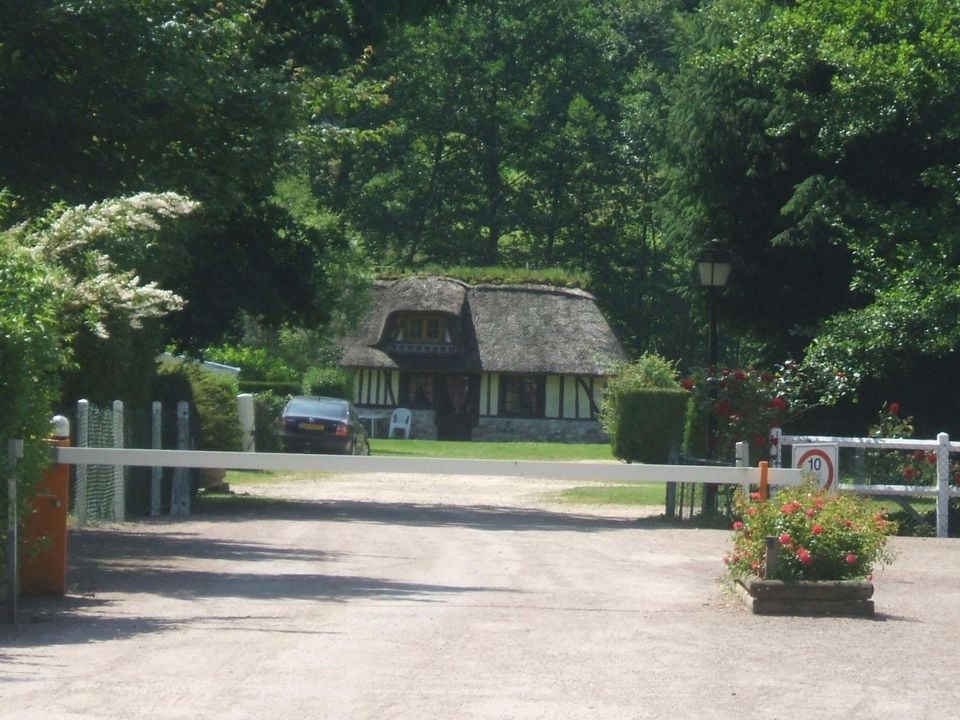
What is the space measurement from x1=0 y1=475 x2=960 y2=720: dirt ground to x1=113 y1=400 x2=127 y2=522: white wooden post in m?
2.03

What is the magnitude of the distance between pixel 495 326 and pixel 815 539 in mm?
46724

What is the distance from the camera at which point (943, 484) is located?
714 inches

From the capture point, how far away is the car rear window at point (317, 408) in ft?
110

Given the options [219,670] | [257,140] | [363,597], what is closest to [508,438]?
[257,140]

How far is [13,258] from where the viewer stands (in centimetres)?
1009

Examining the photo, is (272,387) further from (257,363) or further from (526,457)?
(526,457)

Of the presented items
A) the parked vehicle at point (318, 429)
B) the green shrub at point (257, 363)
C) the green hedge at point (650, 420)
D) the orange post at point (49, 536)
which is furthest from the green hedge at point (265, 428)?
the orange post at point (49, 536)

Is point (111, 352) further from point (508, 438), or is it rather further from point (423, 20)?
point (508, 438)

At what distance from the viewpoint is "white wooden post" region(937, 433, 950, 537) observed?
1802 cm

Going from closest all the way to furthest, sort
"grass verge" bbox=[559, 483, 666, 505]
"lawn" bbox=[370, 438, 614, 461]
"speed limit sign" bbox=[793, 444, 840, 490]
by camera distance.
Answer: "speed limit sign" bbox=[793, 444, 840, 490] → "grass verge" bbox=[559, 483, 666, 505] → "lawn" bbox=[370, 438, 614, 461]

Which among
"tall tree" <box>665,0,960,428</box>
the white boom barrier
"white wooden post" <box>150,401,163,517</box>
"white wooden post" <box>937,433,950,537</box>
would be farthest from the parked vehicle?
the white boom barrier

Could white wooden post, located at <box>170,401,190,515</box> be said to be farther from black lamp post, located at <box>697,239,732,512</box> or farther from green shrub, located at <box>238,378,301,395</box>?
green shrub, located at <box>238,378,301,395</box>

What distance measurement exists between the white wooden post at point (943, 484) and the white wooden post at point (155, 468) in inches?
401

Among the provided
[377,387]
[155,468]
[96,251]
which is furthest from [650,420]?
[377,387]
